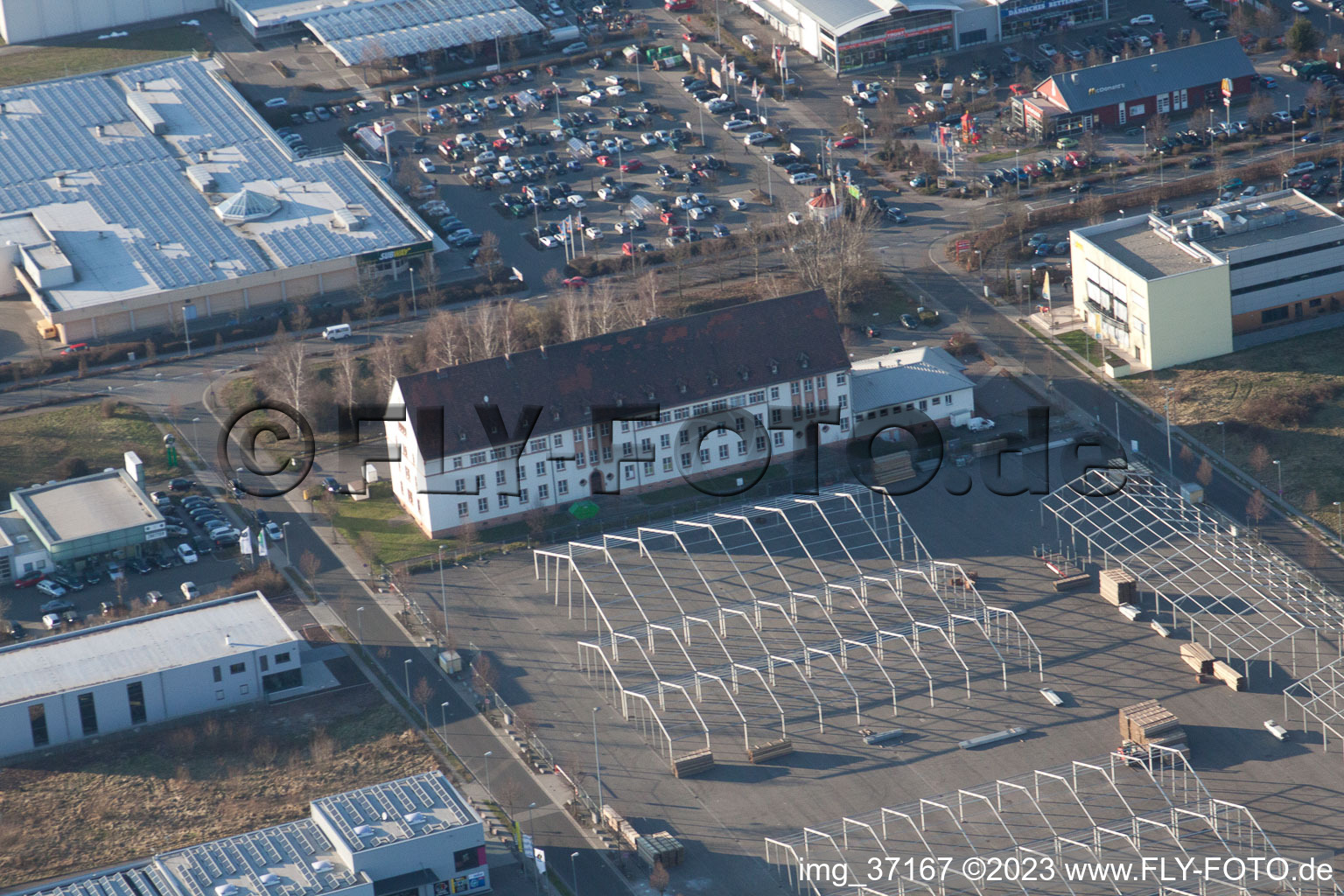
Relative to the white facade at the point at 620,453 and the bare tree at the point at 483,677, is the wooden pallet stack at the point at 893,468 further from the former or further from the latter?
the bare tree at the point at 483,677

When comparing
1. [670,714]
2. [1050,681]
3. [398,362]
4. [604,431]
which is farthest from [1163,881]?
[398,362]

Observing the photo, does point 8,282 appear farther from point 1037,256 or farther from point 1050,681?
point 1050,681

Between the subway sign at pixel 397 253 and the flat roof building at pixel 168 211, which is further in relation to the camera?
the subway sign at pixel 397 253

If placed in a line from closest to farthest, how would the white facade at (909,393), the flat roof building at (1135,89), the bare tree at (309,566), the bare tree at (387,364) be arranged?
the bare tree at (309,566) < the white facade at (909,393) < the bare tree at (387,364) < the flat roof building at (1135,89)

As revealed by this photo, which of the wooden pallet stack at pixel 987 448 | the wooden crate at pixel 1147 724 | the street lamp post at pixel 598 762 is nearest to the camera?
the street lamp post at pixel 598 762

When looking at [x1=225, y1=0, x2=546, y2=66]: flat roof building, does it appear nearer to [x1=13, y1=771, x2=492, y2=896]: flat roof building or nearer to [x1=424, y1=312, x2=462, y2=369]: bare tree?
[x1=424, y1=312, x2=462, y2=369]: bare tree

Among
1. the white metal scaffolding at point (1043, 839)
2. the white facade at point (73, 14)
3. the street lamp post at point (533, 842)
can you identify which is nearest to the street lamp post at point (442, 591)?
the street lamp post at point (533, 842)
